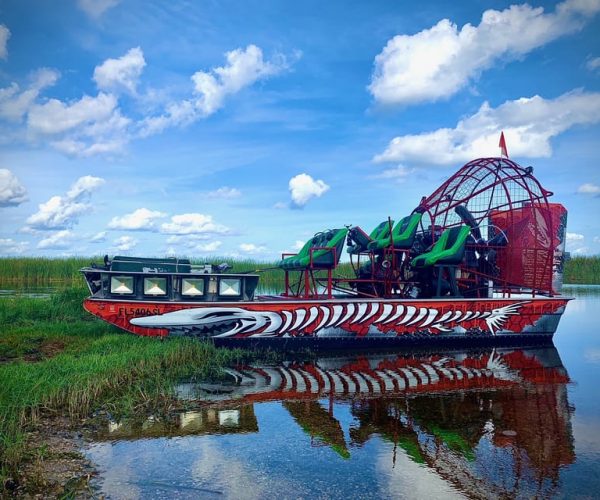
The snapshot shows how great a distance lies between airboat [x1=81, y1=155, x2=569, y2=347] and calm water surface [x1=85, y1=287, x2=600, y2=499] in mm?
2164

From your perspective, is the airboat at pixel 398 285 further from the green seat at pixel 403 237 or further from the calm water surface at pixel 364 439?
the calm water surface at pixel 364 439

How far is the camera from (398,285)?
15.9 meters

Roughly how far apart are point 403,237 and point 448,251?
4.54 ft

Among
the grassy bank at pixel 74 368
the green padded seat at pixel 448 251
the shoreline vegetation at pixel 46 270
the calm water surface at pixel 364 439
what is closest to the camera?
the calm water surface at pixel 364 439

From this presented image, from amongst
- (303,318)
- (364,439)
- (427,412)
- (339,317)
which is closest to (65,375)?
(364,439)

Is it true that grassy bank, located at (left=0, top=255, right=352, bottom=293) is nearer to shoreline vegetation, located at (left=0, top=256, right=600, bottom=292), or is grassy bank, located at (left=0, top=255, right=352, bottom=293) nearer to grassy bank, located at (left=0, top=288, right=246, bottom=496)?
shoreline vegetation, located at (left=0, top=256, right=600, bottom=292)

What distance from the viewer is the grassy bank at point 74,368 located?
22.0ft

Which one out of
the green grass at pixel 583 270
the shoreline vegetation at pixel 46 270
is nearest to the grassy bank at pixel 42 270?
the shoreline vegetation at pixel 46 270

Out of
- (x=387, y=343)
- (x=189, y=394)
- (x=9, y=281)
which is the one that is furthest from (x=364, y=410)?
(x=9, y=281)

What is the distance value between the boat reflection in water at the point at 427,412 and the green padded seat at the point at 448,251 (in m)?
3.14

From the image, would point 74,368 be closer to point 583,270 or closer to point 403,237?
point 403,237

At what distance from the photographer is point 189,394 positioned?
28.3 ft

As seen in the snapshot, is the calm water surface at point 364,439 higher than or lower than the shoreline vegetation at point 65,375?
lower

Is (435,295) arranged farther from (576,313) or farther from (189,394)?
(576,313)
